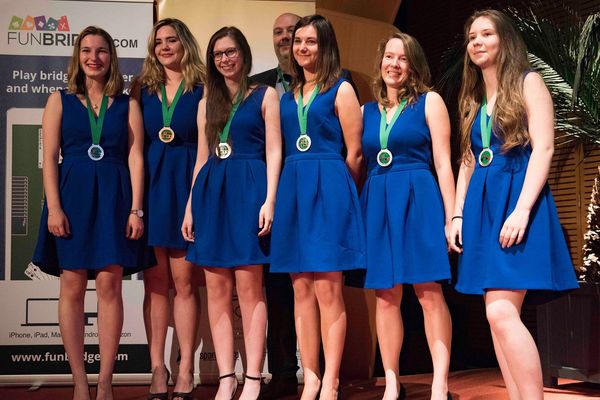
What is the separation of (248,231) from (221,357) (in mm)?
608

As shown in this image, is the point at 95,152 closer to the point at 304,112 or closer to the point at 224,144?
the point at 224,144

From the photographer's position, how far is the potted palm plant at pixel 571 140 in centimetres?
462

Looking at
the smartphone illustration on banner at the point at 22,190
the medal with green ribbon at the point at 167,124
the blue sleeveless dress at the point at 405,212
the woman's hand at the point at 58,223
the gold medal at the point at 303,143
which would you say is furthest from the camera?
the smartphone illustration on banner at the point at 22,190

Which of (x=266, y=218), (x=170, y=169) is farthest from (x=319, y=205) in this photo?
(x=170, y=169)

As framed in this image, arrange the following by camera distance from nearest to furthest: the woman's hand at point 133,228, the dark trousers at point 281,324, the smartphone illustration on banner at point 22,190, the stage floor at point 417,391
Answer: the woman's hand at point 133,228, the stage floor at point 417,391, the dark trousers at point 281,324, the smartphone illustration on banner at point 22,190

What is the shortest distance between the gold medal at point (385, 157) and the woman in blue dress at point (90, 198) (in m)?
1.16

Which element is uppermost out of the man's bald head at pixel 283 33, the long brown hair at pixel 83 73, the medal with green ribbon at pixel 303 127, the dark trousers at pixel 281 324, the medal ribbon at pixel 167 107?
the man's bald head at pixel 283 33

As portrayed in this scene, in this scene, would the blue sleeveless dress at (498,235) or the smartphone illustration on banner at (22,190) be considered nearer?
the blue sleeveless dress at (498,235)

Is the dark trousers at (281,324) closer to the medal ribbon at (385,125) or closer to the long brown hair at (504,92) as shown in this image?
the medal ribbon at (385,125)

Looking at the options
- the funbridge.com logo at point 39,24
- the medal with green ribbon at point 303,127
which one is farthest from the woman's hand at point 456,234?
the funbridge.com logo at point 39,24

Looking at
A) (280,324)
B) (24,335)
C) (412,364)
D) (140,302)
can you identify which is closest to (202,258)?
(280,324)

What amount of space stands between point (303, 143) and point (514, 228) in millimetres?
1104

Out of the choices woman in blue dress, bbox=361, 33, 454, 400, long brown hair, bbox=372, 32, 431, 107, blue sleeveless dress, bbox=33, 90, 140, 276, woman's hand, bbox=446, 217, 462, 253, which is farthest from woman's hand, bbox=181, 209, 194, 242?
woman's hand, bbox=446, 217, 462, 253

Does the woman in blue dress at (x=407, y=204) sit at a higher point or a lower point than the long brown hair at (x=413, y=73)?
lower
